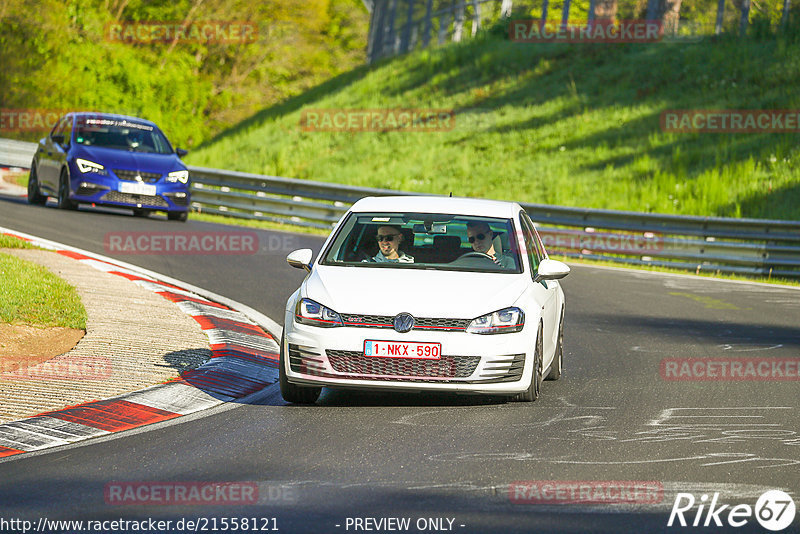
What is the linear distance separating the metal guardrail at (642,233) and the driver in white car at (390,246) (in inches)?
456

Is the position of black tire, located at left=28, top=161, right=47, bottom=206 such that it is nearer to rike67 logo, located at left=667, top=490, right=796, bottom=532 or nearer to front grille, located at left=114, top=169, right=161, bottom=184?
front grille, located at left=114, top=169, right=161, bottom=184

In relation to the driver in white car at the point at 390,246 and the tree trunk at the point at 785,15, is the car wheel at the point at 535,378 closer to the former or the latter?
the driver in white car at the point at 390,246

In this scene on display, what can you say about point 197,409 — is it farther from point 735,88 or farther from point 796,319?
point 735,88

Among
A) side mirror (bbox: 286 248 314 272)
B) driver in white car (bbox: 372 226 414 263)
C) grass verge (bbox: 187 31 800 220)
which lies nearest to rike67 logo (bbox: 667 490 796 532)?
driver in white car (bbox: 372 226 414 263)

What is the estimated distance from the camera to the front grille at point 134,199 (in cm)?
2181

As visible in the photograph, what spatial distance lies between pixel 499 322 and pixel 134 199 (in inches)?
566

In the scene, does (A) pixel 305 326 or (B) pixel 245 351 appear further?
(B) pixel 245 351

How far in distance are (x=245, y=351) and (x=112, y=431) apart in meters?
3.01

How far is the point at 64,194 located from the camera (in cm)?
2238

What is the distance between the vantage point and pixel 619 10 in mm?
49250

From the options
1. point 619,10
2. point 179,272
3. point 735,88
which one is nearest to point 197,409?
point 179,272

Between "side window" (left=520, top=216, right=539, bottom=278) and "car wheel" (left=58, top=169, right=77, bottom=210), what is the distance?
44.9 ft

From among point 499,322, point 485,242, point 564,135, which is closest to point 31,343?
point 485,242

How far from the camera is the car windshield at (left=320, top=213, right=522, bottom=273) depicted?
9375 mm
